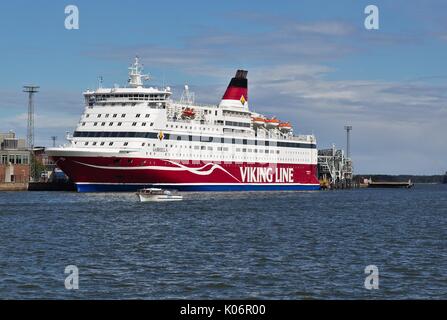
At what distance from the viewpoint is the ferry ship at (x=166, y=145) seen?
7875 centimetres

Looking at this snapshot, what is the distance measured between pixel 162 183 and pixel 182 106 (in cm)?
1147

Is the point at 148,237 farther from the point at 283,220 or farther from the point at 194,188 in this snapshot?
the point at 194,188

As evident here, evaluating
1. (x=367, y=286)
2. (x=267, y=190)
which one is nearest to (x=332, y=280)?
(x=367, y=286)

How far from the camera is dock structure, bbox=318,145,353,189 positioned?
142 metres

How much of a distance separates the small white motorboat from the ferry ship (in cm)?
858

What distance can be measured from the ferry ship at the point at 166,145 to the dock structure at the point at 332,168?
3793cm

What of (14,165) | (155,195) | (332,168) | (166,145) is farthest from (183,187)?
(332,168)

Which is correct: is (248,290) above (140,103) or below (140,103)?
below

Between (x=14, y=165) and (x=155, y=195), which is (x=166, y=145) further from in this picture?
(x=14, y=165)

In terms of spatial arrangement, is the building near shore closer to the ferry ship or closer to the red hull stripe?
the ferry ship

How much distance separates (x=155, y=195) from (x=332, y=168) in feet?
259

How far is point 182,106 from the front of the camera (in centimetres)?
8875

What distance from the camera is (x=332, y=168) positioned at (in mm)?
144375

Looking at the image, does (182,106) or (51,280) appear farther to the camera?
(182,106)
